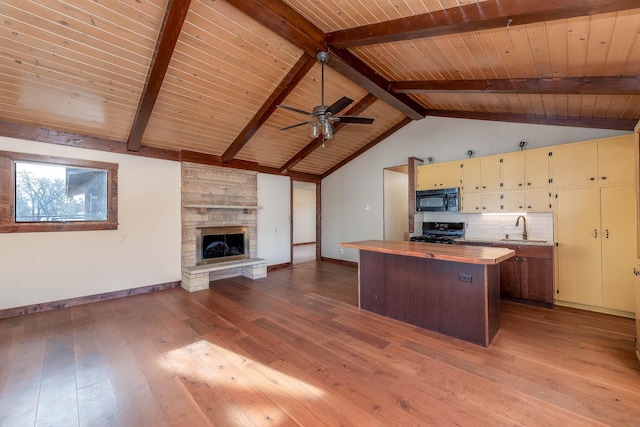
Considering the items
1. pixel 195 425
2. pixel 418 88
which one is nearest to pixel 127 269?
pixel 195 425

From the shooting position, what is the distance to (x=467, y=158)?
201 inches

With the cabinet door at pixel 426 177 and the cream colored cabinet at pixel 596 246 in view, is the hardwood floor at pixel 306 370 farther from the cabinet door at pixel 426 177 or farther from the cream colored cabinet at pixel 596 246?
the cabinet door at pixel 426 177

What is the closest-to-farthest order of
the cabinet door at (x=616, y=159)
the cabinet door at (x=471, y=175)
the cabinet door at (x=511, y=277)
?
the cabinet door at (x=616, y=159), the cabinet door at (x=511, y=277), the cabinet door at (x=471, y=175)

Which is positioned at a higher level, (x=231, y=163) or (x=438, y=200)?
(x=231, y=163)

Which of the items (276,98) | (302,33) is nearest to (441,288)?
(302,33)

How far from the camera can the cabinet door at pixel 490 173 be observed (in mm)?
4512

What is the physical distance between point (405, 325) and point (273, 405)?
1.99 m

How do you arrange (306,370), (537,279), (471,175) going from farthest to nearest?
(471,175)
(537,279)
(306,370)

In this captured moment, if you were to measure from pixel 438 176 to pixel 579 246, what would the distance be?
2.33m

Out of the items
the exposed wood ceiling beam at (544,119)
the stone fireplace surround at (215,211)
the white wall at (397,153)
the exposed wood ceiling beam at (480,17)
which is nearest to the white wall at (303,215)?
the white wall at (397,153)

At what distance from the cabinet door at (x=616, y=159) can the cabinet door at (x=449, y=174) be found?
1.83m

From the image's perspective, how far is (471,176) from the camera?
4805 millimetres

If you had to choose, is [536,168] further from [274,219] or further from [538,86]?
[274,219]

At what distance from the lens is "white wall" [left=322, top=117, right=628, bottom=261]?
4.46 meters
